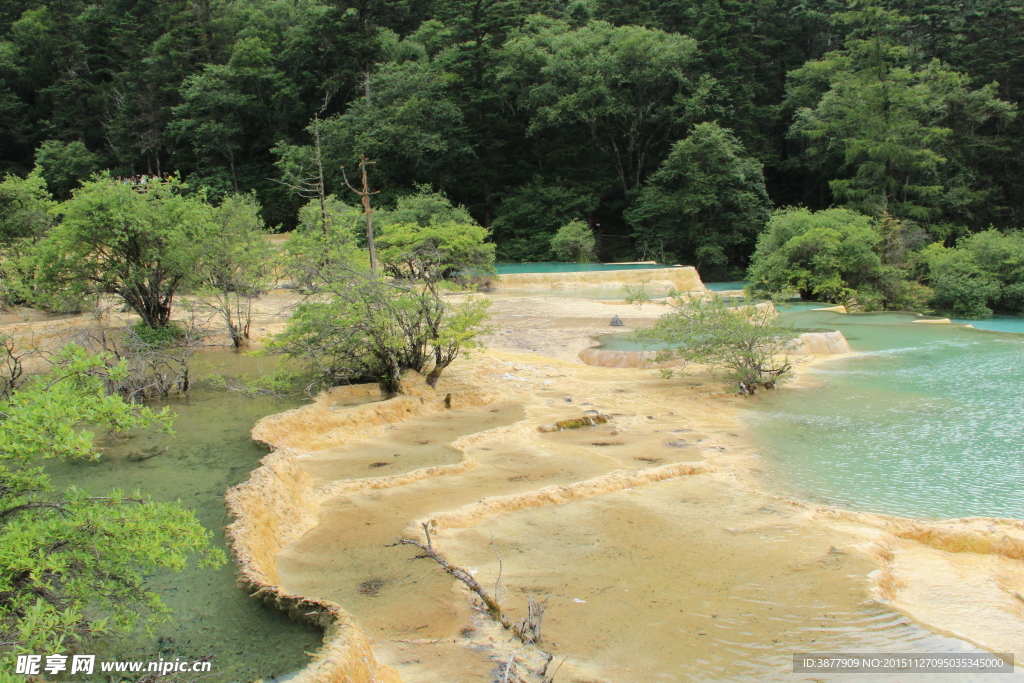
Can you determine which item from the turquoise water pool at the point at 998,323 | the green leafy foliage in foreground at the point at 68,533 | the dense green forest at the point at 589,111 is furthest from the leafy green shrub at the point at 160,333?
the turquoise water pool at the point at 998,323

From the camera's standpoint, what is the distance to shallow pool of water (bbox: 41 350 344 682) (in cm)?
453

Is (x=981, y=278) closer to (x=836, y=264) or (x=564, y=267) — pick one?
(x=836, y=264)

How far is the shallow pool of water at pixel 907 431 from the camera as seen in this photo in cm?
784

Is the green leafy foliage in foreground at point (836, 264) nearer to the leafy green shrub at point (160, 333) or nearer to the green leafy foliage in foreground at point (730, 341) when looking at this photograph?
the green leafy foliage in foreground at point (730, 341)

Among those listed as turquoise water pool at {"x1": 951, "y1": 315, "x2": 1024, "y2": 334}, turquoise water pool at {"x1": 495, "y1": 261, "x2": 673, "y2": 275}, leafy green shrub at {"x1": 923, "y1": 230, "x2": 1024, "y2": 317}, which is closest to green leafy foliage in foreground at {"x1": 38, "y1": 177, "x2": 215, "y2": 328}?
turquoise water pool at {"x1": 495, "y1": 261, "x2": 673, "y2": 275}

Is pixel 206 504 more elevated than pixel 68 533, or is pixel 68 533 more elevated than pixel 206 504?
pixel 68 533

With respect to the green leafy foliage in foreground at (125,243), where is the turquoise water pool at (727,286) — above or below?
below

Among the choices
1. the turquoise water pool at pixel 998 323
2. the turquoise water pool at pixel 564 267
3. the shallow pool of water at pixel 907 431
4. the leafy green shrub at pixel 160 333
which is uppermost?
the turquoise water pool at pixel 564 267

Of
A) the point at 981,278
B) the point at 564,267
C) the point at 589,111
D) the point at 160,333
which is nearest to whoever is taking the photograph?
the point at 160,333

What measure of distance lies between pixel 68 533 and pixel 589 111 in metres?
32.8

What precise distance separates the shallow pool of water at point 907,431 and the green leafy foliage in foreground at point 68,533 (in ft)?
21.4

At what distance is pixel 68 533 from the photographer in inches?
145

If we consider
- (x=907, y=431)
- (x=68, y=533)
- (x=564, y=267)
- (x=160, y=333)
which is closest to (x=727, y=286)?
(x=564, y=267)

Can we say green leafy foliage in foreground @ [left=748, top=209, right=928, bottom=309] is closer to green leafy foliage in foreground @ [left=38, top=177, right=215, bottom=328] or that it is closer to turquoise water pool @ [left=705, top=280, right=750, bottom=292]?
turquoise water pool @ [left=705, top=280, right=750, bottom=292]
